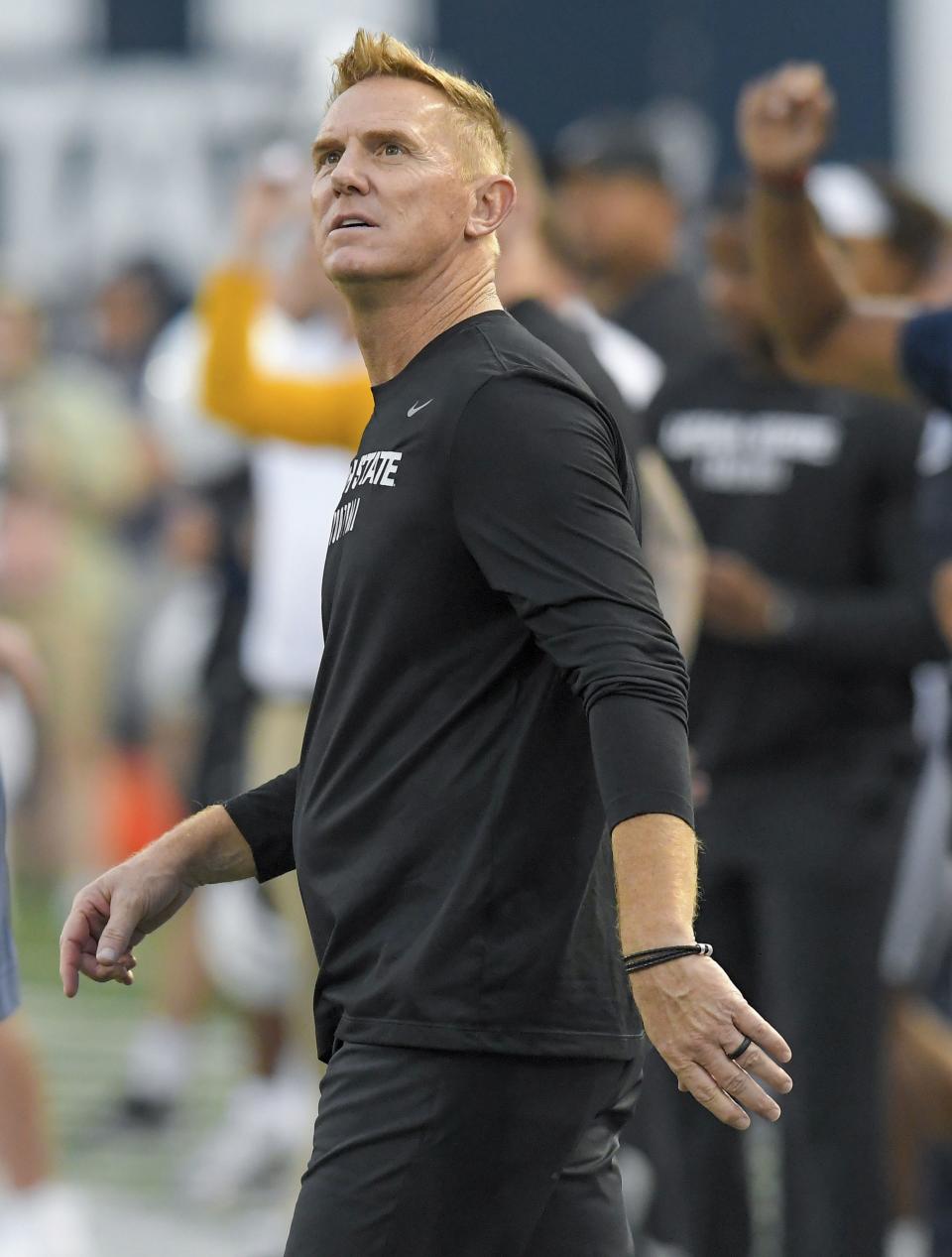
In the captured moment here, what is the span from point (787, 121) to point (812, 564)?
115 cm

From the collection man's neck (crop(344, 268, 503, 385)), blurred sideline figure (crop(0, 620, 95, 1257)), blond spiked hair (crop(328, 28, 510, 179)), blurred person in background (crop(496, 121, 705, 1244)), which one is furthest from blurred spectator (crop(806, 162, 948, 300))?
man's neck (crop(344, 268, 503, 385))

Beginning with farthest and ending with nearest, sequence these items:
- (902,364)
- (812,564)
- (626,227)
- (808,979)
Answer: (626,227), (812,564), (808,979), (902,364)

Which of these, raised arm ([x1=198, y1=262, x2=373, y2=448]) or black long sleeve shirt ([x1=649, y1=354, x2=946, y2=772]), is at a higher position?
raised arm ([x1=198, y1=262, x2=373, y2=448])

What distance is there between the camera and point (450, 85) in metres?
3.05

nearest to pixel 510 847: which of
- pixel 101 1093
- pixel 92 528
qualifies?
pixel 101 1093

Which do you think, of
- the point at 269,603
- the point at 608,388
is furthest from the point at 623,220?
the point at 608,388

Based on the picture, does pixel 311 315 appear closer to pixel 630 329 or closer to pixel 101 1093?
pixel 630 329

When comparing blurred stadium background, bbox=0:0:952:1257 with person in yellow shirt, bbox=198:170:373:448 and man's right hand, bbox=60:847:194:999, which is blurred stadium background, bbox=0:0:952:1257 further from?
man's right hand, bbox=60:847:194:999

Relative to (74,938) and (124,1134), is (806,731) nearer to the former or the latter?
(74,938)

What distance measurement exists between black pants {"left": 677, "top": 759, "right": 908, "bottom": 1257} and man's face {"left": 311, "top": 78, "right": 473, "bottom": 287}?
2210 mm

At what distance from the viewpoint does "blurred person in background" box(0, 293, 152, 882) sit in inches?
434

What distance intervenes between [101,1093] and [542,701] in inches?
211

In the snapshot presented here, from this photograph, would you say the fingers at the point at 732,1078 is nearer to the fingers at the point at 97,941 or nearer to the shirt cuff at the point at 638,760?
the shirt cuff at the point at 638,760

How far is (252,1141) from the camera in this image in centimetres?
674
